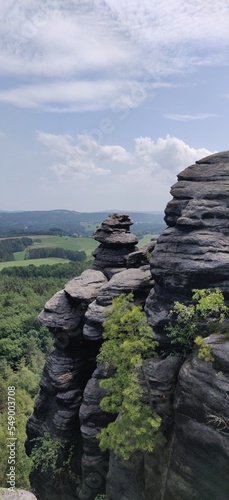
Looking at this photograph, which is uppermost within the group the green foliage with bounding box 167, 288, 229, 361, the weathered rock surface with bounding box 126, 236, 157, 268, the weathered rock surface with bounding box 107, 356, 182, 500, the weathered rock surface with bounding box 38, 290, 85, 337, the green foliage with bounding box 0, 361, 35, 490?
the weathered rock surface with bounding box 126, 236, 157, 268

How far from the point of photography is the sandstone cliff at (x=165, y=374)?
801 inches

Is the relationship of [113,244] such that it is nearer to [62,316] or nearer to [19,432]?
[62,316]

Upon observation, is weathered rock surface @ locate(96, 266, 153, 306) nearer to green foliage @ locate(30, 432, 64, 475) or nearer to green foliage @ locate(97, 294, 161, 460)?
green foliage @ locate(97, 294, 161, 460)

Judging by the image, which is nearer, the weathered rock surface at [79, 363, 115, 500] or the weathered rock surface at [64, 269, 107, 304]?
the weathered rock surface at [79, 363, 115, 500]

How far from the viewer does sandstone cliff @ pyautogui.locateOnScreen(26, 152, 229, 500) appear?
66.7 feet

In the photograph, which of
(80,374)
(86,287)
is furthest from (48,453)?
(86,287)

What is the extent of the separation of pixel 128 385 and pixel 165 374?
249 cm

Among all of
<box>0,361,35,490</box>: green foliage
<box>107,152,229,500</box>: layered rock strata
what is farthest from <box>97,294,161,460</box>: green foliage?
<box>0,361,35,490</box>: green foliage

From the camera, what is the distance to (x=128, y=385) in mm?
23750

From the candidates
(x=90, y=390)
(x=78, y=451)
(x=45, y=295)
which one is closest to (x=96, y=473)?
(x=78, y=451)

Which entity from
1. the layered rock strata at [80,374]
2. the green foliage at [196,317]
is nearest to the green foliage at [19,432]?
the layered rock strata at [80,374]

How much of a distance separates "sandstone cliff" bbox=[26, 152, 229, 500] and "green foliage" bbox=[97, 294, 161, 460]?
0.93 meters

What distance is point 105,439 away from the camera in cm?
2392

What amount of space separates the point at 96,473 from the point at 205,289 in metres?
16.9
